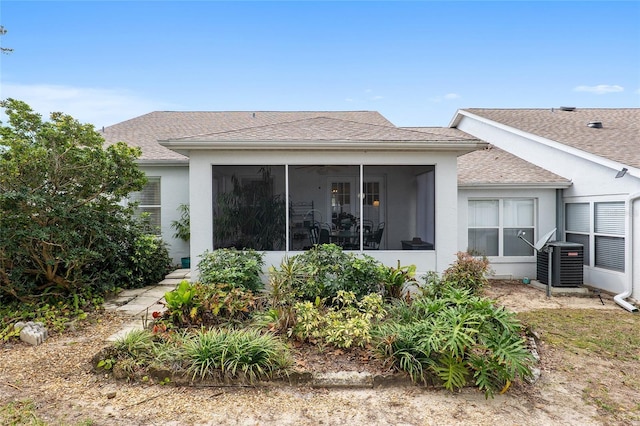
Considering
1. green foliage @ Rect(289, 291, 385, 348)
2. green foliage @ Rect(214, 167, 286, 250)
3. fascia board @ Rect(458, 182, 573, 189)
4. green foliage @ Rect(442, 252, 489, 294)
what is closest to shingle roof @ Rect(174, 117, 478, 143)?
green foliage @ Rect(214, 167, 286, 250)

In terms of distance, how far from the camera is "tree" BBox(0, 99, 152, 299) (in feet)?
18.7

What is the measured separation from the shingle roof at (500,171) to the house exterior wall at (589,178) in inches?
9.1

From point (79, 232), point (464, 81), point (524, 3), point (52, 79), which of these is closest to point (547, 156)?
point (524, 3)

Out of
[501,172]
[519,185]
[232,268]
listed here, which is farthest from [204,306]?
[501,172]

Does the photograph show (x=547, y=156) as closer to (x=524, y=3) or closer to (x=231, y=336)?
(x=524, y=3)

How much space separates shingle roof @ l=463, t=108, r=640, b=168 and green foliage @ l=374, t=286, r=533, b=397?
6.11 meters

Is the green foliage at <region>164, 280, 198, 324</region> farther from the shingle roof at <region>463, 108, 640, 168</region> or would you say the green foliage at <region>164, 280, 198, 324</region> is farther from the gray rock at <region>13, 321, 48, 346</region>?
the shingle roof at <region>463, 108, 640, 168</region>

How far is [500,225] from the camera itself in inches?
370

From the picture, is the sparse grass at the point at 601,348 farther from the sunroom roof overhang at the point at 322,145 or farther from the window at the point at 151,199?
the window at the point at 151,199

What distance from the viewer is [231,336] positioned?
4102 mm

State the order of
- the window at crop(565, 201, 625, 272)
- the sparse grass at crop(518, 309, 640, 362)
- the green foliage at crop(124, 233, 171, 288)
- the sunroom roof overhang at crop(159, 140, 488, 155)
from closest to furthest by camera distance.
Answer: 1. the sparse grass at crop(518, 309, 640, 362)
2. the sunroom roof overhang at crop(159, 140, 488, 155)
3. the green foliage at crop(124, 233, 171, 288)
4. the window at crop(565, 201, 625, 272)

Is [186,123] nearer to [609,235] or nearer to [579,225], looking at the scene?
[579,225]

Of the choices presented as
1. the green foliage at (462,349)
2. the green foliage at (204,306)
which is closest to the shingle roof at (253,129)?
the green foliage at (204,306)

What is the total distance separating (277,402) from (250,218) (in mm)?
4520
